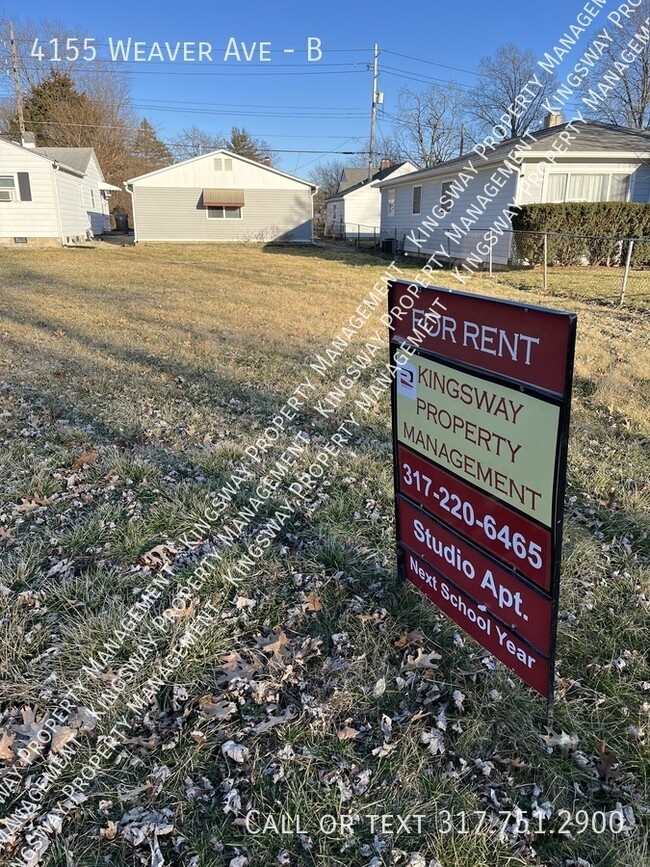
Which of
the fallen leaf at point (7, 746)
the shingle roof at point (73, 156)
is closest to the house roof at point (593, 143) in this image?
the fallen leaf at point (7, 746)

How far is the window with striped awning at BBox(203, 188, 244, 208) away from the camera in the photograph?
30.0m

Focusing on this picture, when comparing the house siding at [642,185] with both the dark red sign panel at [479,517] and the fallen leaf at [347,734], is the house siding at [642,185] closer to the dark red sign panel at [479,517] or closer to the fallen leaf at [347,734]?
the dark red sign panel at [479,517]

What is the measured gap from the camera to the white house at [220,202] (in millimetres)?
29750

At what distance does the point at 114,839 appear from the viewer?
1800mm

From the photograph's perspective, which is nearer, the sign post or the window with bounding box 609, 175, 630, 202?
the sign post

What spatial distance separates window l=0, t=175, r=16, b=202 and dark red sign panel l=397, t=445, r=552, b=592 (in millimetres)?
28019

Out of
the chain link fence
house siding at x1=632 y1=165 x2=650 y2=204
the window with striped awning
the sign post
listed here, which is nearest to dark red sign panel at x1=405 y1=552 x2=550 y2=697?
the sign post

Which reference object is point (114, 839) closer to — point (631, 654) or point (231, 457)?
point (631, 654)

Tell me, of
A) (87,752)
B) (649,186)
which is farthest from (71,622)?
(649,186)

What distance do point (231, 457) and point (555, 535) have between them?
2947 millimetres

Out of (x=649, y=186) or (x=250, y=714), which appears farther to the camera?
(x=649, y=186)

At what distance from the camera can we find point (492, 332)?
183 cm

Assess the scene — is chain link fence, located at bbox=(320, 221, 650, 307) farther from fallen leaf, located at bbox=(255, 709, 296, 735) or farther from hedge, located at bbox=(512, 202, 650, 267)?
fallen leaf, located at bbox=(255, 709, 296, 735)

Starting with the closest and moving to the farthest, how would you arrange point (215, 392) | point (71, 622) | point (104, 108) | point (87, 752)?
1. point (87, 752)
2. point (71, 622)
3. point (215, 392)
4. point (104, 108)
